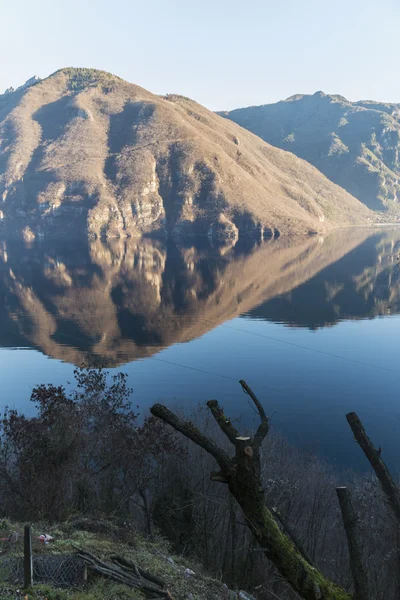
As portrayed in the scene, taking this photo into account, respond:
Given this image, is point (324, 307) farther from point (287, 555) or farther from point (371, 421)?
point (287, 555)

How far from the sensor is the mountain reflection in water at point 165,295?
6278cm

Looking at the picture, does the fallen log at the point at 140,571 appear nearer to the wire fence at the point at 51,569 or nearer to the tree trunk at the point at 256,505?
the wire fence at the point at 51,569

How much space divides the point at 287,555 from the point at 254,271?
110486 mm

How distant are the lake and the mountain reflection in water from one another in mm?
314

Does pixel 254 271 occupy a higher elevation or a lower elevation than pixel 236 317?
higher

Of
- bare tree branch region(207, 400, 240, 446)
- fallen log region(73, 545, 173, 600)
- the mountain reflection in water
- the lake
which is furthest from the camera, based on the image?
the mountain reflection in water

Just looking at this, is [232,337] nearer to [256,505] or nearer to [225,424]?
[225,424]

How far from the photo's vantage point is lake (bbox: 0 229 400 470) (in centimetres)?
4028

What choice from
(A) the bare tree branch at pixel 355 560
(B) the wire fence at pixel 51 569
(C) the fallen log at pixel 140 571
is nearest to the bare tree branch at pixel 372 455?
(A) the bare tree branch at pixel 355 560

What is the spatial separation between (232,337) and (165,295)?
3163cm

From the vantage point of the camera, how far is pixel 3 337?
63.1 metres

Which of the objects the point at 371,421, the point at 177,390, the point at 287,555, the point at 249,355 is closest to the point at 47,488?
the point at 287,555

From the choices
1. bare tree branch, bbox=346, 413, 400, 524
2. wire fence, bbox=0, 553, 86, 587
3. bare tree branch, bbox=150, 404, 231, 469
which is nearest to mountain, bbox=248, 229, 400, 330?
wire fence, bbox=0, 553, 86, 587

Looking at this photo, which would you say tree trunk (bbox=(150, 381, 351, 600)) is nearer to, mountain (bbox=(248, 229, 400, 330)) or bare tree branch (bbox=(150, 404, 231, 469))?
bare tree branch (bbox=(150, 404, 231, 469))
